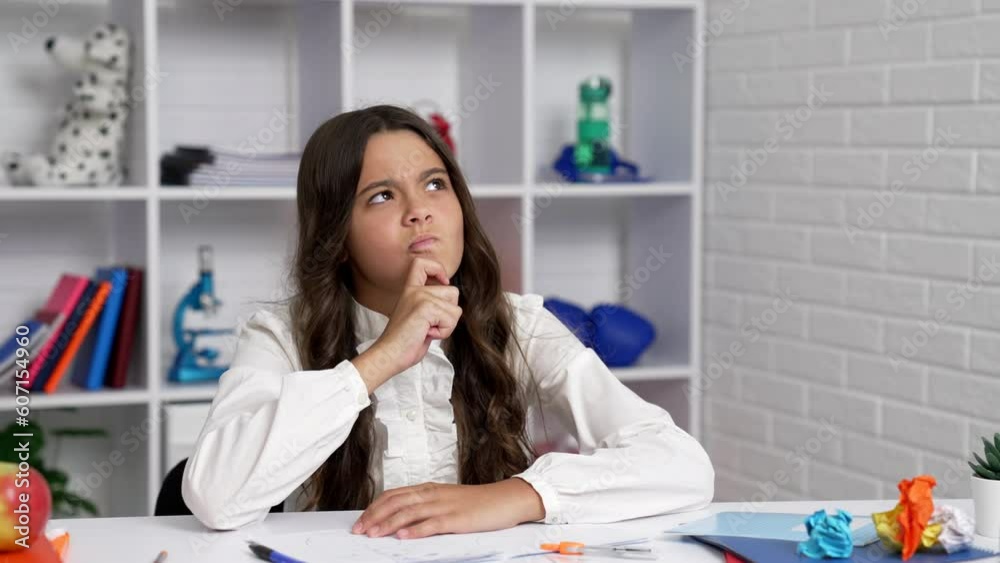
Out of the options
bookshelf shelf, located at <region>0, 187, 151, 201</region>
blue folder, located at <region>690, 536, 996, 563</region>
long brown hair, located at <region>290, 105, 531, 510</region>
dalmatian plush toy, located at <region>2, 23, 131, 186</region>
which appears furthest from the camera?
dalmatian plush toy, located at <region>2, 23, 131, 186</region>

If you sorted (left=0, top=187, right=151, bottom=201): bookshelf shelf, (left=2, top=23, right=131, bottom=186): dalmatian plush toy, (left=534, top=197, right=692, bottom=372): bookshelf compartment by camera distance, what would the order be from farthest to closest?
(left=534, top=197, right=692, bottom=372): bookshelf compartment → (left=2, top=23, right=131, bottom=186): dalmatian plush toy → (left=0, top=187, right=151, bottom=201): bookshelf shelf

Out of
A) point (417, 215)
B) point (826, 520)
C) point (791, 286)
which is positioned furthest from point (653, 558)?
point (791, 286)

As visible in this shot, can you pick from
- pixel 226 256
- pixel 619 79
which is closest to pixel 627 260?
pixel 619 79

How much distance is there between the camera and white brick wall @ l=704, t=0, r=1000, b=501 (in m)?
2.40

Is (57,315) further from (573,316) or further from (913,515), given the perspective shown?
(913,515)

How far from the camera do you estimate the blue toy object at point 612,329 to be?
308cm

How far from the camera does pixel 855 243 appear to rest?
2719 mm

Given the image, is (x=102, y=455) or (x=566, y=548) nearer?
(x=566, y=548)

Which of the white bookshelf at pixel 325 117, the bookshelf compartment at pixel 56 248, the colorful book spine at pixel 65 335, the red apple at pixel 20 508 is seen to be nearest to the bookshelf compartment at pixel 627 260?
the white bookshelf at pixel 325 117

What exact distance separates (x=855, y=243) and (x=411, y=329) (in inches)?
56.9

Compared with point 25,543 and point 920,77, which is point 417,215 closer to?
point 25,543

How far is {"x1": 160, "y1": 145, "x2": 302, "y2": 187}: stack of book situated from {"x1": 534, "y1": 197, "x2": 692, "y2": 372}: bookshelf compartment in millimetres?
830

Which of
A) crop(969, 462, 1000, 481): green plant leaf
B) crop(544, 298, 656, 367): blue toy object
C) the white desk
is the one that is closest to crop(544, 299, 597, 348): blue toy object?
crop(544, 298, 656, 367): blue toy object

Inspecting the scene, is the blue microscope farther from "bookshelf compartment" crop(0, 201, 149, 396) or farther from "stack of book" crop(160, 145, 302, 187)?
"stack of book" crop(160, 145, 302, 187)
